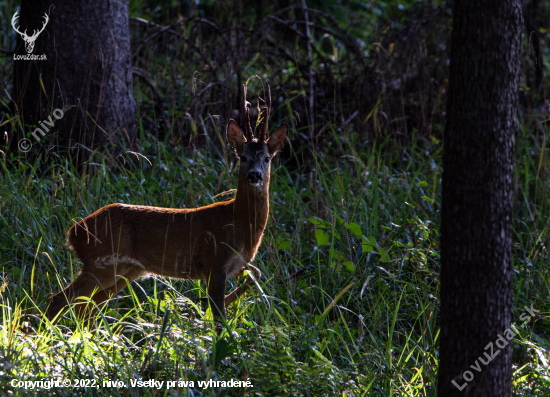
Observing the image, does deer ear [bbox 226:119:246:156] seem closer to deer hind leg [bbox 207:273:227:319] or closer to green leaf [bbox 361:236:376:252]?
deer hind leg [bbox 207:273:227:319]

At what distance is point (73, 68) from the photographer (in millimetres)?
5422

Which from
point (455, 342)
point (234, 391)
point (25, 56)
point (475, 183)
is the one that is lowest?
point (234, 391)

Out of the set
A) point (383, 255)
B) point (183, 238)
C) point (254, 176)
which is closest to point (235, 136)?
point (254, 176)

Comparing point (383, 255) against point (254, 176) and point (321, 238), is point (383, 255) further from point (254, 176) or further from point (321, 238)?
point (254, 176)

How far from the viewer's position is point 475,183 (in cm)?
243

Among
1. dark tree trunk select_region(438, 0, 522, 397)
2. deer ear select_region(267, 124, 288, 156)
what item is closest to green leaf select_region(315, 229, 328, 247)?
deer ear select_region(267, 124, 288, 156)

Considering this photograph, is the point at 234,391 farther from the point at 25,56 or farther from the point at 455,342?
the point at 25,56

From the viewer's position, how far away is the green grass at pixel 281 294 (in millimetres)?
2734

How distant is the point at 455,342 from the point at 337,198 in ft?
8.55

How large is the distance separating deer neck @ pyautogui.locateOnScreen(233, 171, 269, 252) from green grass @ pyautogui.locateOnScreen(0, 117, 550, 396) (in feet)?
0.90

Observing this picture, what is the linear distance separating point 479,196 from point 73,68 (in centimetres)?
422

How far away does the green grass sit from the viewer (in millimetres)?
2734

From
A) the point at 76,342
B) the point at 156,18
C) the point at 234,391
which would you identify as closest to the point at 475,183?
the point at 234,391

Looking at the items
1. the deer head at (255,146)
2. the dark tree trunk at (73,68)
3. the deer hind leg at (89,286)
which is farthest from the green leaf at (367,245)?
the dark tree trunk at (73,68)
